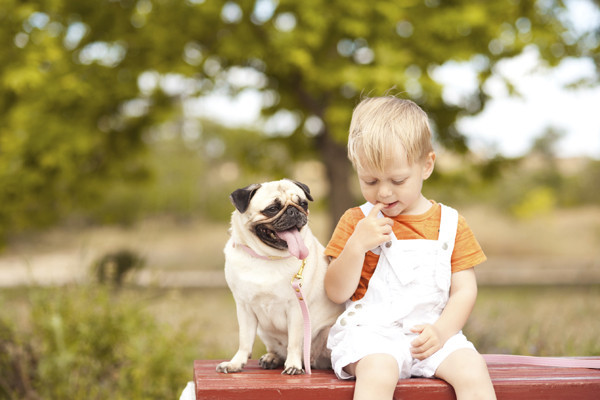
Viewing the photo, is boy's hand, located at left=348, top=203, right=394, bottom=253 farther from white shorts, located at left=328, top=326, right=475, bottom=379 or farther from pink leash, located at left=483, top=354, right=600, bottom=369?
pink leash, located at left=483, top=354, right=600, bottom=369

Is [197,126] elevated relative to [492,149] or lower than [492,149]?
elevated

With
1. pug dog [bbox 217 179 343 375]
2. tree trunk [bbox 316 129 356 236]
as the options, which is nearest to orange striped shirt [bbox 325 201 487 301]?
pug dog [bbox 217 179 343 375]

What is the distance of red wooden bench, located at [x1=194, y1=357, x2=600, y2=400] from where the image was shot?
2.07 metres

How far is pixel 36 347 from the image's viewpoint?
4.32 m

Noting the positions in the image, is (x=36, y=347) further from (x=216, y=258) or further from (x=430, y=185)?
(x=216, y=258)

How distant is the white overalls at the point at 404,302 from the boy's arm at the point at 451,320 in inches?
1.4

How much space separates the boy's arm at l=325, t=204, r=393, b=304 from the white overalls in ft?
0.32

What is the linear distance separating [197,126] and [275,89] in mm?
19316

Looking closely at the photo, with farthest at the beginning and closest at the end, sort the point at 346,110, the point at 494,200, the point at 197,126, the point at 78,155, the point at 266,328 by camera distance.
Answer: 1. the point at 197,126
2. the point at 494,200
3. the point at 78,155
4. the point at 346,110
5. the point at 266,328

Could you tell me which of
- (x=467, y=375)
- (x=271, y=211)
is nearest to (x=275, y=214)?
(x=271, y=211)

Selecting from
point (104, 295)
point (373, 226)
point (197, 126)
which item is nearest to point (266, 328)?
point (373, 226)

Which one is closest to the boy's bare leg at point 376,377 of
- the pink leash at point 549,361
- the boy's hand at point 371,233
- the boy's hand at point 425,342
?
the boy's hand at point 425,342

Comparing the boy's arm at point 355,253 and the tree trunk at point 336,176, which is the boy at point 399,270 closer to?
the boy's arm at point 355,253

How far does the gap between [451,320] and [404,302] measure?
18 cm
